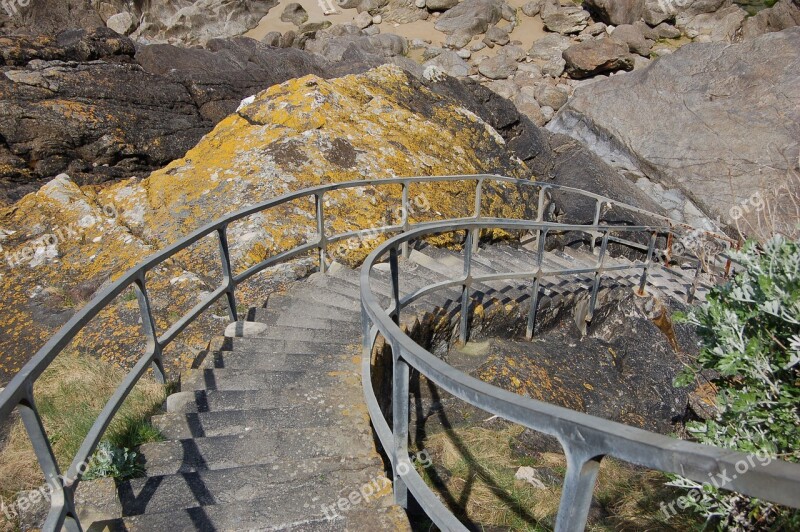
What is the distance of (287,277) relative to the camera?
5.36 metres

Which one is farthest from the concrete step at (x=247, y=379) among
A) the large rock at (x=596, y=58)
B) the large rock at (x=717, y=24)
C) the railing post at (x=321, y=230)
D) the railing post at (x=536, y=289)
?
the large rock at (x=717, y=24)

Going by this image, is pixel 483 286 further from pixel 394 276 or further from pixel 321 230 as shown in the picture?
pixel 394 276

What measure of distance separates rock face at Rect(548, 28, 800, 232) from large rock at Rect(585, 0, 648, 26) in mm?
14412

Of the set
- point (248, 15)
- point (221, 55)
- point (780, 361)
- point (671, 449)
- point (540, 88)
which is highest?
point (248, 15)

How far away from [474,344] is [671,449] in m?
4.20

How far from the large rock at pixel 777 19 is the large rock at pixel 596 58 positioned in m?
4.61

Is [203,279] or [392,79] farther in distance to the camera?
[392,79]

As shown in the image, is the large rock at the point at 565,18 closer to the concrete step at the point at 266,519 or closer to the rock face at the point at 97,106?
the rock face at the point at 97,106

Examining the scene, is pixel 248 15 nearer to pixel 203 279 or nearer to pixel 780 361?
pixel 203 279

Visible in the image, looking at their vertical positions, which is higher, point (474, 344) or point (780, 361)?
point (780, 361)

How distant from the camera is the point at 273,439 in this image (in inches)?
112

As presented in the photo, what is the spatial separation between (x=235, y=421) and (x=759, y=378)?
8.66ft

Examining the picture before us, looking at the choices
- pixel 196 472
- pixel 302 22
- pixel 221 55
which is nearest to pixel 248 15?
pixel 302 22

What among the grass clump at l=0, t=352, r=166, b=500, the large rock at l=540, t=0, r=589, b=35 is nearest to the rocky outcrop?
the large rock at l=540, t=0, r=589, b=35
